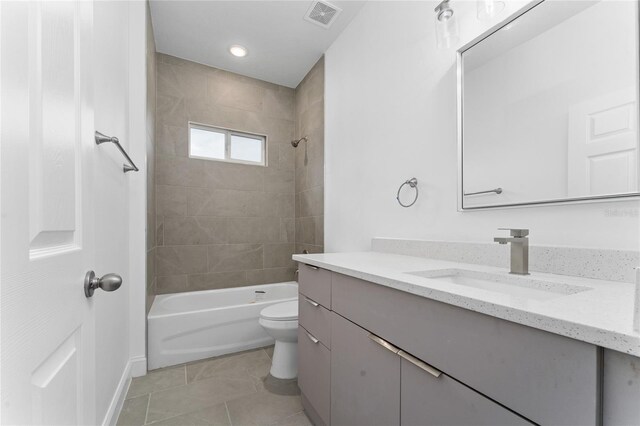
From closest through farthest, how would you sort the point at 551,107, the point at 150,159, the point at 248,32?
the point at 551,107 → the point at 150,159 → the point at 248,32

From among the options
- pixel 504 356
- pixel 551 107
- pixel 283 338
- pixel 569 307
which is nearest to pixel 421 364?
pixel 504 356

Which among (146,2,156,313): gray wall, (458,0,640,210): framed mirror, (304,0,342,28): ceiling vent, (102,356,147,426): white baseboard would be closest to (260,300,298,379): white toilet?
(102,356,147,426): white baseboard

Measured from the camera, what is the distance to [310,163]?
115 inches

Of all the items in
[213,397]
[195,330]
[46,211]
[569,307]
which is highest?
[46,211]

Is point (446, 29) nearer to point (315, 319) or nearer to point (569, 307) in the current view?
point (569, 307)

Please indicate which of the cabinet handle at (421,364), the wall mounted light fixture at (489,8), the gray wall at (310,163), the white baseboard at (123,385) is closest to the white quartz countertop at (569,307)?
the cabinet handle at (421,364)

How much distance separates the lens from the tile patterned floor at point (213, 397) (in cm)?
146

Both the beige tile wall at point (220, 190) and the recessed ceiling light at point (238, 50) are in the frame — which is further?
the beige tile wall at point (220, 190)

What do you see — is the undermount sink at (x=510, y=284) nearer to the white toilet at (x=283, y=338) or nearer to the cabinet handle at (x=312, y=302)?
the cabinet handle at (x=312, y=302)

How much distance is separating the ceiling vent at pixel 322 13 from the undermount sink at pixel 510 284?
2078 mm

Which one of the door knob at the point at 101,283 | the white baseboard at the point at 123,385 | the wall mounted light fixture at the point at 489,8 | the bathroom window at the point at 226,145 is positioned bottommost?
the white baseboard at the point at 123,385

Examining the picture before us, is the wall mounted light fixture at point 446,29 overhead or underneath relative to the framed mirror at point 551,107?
overhead

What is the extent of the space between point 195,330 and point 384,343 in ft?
5.81

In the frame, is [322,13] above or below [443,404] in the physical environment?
above
